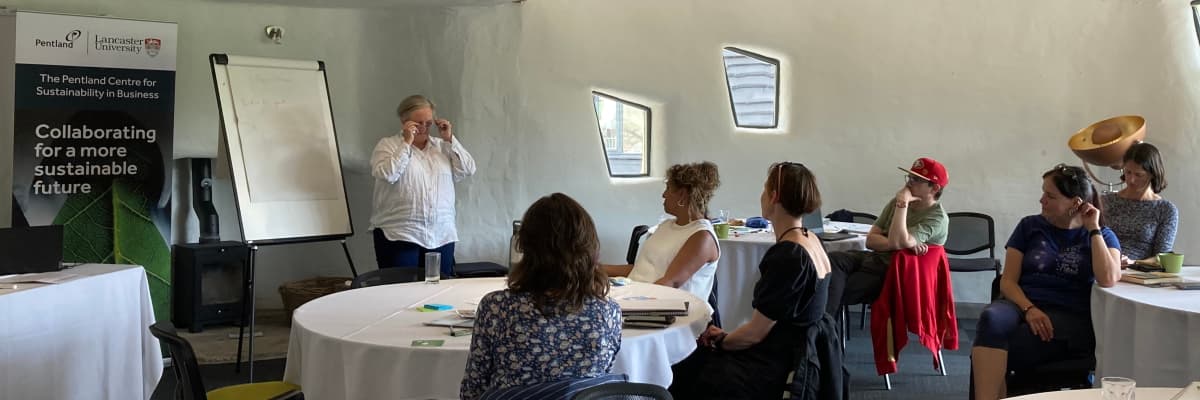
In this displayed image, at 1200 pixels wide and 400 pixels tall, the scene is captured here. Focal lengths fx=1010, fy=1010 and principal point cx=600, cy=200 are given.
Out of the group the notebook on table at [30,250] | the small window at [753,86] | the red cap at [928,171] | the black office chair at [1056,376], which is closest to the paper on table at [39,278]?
the notebook on table at [30,250]

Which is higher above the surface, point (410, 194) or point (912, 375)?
point (410, 194)

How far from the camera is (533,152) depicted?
7.21 meters

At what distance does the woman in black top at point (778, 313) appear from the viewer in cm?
298

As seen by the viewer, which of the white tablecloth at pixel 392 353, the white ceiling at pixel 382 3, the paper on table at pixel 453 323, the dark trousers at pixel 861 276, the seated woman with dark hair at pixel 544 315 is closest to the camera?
the seated woman with dark hair at pixel 544 315

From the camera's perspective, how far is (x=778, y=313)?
117 inches

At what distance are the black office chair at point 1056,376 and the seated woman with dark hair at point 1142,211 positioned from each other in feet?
2.83

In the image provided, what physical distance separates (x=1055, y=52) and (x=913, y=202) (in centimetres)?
238

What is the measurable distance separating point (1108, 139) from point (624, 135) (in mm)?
3183

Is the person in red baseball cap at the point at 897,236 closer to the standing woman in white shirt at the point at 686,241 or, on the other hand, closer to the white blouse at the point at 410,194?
the standing woman in white shirt at the point at 686,241

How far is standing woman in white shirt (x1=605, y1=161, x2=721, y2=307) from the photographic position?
3834mm

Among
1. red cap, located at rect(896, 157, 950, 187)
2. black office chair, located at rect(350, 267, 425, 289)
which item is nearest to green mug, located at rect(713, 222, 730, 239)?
red cap, located at rect(896, 157, 950, 187)

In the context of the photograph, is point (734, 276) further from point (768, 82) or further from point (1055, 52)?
point (1055, 52)

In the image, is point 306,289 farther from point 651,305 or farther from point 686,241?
point 651,305

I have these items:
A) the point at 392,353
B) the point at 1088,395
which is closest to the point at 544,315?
the point at 392,353
